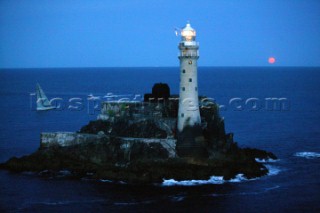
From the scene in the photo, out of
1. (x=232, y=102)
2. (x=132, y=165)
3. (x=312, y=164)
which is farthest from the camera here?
(x=232, y=102)

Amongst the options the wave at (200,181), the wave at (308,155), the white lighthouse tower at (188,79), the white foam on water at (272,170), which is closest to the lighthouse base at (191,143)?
the white lighthouse tower at (188,79)

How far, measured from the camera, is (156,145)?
179 ft

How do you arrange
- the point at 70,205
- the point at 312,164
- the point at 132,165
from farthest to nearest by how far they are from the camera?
the point at 312,164
the point at 132,165
the point at 70,205

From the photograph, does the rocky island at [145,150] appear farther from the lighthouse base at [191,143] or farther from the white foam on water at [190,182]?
the white foam on water at [190,182]

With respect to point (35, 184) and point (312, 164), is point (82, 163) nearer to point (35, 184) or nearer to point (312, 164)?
point (35, 184)

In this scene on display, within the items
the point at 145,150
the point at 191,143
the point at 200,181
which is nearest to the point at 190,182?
the point at 200,181

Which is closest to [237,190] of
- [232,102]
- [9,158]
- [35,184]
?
[35,184]

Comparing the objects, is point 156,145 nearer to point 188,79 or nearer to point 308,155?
point 188,79

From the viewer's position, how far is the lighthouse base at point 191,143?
179 ft

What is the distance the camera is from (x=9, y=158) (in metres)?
61.0

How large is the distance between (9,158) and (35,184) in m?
10.3

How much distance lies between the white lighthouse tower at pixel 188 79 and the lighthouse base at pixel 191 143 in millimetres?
571

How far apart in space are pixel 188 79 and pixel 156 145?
6764 millimetres

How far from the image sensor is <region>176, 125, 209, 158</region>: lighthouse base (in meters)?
54.6
